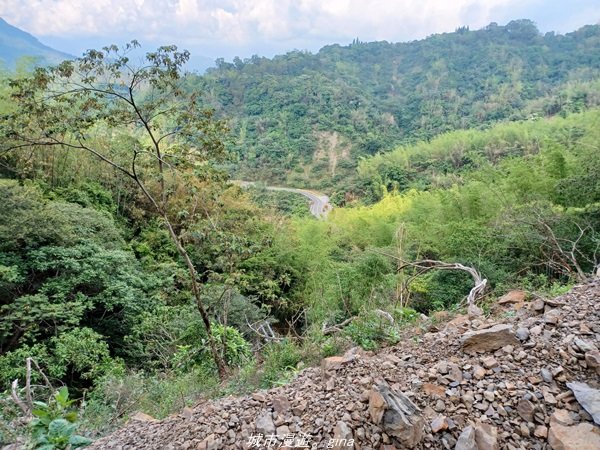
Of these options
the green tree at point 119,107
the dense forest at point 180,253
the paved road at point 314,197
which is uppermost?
the green tree at point 119,107

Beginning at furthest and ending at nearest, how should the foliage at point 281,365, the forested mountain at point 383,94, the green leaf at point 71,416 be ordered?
the forested mountain at point 383,94
the foliage at point 281,365
the green leaf at point 71,416

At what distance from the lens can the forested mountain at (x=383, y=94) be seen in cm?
4012

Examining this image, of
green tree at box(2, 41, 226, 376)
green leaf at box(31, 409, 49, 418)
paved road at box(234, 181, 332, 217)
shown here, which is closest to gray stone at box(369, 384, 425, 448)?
green leaf at box(31, 409, 49, 418)

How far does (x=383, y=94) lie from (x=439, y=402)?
216ft

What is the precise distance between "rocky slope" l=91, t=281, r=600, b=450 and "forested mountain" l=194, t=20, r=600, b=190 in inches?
1078

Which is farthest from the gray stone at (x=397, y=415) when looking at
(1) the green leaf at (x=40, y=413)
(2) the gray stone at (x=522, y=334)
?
(1) the green leaf at (x=40, y=413)

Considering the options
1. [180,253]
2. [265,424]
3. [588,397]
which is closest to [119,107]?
[180,253]

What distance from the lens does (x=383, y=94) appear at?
2445 inches

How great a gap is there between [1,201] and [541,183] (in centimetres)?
1077

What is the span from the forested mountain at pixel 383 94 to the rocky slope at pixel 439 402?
2739 centimetres

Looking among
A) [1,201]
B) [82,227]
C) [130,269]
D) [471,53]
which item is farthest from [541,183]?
[471,53]

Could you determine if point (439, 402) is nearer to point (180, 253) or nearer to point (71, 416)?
point (71, 416)

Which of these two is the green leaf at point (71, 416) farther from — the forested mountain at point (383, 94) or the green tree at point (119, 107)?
the forested mountain at point (383, 94)

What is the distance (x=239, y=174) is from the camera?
37.7m
